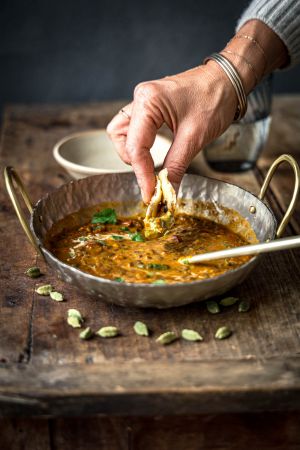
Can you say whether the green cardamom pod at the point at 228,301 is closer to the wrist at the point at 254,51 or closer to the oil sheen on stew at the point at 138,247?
the oil sheen on stew at the point at 138,247

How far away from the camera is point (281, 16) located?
1.72 metres

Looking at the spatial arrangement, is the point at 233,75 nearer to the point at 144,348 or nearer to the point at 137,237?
the point at 137,237

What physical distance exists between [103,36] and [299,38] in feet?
5.15

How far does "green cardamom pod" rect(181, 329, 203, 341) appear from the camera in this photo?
1.26 meters

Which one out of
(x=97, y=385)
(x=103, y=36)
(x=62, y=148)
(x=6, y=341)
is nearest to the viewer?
(x=97, y=385)

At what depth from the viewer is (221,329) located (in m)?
1.27

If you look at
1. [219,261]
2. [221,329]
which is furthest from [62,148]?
[221,329]

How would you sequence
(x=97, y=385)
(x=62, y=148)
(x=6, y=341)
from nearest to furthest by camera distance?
(x=97, y=385) < (x=6, y=341) < (x=62, y=148)

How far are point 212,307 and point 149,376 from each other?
248 millimetres

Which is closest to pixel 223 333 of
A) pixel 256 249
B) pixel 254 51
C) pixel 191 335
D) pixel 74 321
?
pixel 191 335

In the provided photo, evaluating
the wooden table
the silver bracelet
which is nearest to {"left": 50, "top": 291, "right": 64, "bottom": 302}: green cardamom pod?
the wooden table

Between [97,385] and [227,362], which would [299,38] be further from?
[97,385]

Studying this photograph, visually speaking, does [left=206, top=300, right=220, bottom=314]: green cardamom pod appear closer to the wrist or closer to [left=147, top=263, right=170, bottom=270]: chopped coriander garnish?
[left=147, top=263, right=170, bottom=270]: chopped coriander garnish

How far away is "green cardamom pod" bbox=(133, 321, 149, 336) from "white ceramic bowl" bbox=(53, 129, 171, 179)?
822 mm
